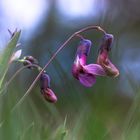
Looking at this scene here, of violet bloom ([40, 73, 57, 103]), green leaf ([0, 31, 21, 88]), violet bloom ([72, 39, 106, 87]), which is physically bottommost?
violet bloom ([40, 73, 57, 103])

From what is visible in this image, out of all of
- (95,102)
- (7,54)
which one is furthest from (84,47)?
(95,102)

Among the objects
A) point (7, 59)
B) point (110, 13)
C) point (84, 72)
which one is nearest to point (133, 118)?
point (110, 13)

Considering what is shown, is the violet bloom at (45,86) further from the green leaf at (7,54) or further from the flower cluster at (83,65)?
the green leaf at (7,54)

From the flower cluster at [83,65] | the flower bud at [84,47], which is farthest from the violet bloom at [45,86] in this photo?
the flower bud at [84,47]

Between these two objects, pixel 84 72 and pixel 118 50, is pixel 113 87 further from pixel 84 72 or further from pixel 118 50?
pixel 84 72

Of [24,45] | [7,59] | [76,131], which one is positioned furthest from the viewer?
[24,45]

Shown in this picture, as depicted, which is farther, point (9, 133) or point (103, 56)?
point (103, 56)

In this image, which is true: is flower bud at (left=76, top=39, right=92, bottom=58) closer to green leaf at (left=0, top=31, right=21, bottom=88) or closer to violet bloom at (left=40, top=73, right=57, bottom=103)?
violet bloom at (left=40, top=73, right=57, bottom=103)

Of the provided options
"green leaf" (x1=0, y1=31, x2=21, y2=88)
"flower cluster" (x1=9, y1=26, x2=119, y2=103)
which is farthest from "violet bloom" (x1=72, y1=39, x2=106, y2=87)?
"green leaf" (x1=0, y1=31, x2=21, y2=88)

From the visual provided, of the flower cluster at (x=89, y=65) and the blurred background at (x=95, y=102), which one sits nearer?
the blurred background at (x=95, y=102)
